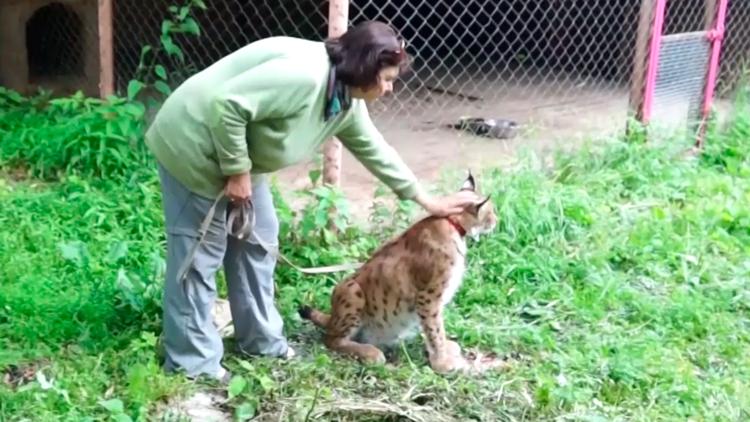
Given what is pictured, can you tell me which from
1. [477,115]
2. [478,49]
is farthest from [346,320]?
[478,49]

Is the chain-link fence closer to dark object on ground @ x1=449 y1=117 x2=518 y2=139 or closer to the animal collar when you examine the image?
dark object on ground @ x1=449 y1=117 x2=518 y2=139

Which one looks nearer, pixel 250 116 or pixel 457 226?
pixel 250 116

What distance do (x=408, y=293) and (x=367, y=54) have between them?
113cm

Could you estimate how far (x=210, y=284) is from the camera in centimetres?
402

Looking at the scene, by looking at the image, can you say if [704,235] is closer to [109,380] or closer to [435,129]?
[435,129]

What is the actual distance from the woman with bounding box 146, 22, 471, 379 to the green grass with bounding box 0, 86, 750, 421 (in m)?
0.21

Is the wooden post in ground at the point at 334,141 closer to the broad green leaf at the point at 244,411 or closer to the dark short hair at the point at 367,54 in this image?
the dark short hair at the point at 367,54

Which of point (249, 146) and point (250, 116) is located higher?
point (250, 116)

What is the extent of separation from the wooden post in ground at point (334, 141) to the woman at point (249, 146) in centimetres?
121

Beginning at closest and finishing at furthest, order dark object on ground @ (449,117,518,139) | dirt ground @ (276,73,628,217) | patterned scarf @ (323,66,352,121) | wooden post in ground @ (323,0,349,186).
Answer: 1. patterned scarf @ (323,66,352,121)
2. wooden post in ground @ (323,0,349,186)
3. dirt ground @ (276,73,628,217)
4. dark object on ground @ (449,117,518,139)

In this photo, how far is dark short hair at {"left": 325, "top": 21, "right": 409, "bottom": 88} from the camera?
3602 millimetres

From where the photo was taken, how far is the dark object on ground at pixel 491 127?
7.80 metres

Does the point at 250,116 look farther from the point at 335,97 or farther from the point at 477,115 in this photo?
the point at 477,115

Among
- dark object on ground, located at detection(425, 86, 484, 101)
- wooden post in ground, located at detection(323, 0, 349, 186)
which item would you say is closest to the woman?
wooden post in ground, located at detection(323, 0, 349, 186)
